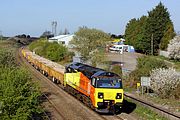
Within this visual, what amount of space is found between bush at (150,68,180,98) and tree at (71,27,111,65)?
28155 millimetres

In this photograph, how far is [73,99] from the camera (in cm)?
2834

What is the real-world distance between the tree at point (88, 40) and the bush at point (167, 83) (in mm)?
28155

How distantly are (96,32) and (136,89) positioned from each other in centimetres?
2715

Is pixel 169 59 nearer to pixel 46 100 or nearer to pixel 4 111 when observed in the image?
pixel 46 100

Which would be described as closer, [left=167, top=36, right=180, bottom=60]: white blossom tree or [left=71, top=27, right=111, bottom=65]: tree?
[left=71, top=27, right=111, bottom=65]: tree

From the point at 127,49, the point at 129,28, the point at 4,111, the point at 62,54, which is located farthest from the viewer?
the point at 129,28

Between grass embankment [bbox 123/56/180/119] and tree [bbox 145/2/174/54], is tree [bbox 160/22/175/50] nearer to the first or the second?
tree [bbox 145/2/174/54]

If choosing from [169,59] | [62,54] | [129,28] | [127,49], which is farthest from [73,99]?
[129,28]

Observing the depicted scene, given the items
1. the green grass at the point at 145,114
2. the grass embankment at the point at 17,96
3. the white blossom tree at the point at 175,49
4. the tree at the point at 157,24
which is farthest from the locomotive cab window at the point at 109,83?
the tree at the point at 157,24

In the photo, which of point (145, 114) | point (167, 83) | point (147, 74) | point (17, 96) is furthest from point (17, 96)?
point (147, 74)

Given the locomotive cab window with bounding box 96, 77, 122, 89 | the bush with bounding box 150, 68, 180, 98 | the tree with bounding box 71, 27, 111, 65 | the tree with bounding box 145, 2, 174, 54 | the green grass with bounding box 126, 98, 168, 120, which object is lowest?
the green grass with bounding box 126, 98, 168, 120

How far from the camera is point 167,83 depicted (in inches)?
1192

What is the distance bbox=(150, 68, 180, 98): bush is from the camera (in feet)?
99.3

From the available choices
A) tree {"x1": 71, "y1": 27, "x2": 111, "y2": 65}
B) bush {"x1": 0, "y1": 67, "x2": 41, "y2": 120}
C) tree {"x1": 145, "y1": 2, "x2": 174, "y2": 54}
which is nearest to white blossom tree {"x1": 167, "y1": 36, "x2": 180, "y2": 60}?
tree {"x1": 145, "y1": 2, "x2": 174, "y2": 54}
